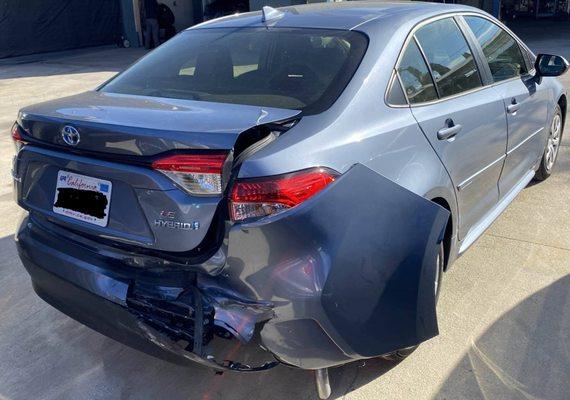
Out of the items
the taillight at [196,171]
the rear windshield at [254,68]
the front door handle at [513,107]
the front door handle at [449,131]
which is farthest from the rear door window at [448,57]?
the taillight at [196,171]

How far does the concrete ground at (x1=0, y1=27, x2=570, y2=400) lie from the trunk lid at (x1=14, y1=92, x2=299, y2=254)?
61 centimetres

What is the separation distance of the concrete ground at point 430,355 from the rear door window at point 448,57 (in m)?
1.18

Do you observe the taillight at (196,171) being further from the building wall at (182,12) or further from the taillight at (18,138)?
the building wall at (182,12)

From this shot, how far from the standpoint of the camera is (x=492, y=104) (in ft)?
A: 11.1

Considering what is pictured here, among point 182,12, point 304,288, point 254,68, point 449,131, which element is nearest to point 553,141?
point 449,131

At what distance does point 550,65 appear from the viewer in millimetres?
4098

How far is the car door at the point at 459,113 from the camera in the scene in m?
2.82

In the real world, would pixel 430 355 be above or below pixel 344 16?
below

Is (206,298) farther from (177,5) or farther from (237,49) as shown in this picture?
(177,5)

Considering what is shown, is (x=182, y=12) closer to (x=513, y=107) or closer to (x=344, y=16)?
(x=513, y=107)

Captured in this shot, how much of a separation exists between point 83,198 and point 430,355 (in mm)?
1807

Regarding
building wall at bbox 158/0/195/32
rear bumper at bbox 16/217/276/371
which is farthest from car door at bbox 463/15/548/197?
building wall at bbox 158/0/195/32

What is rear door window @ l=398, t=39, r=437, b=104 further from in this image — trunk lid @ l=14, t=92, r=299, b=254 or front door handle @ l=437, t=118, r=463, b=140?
trunk lid @ l=14, t=92, r=299, b=254

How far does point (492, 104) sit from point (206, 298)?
2221 millimetres
